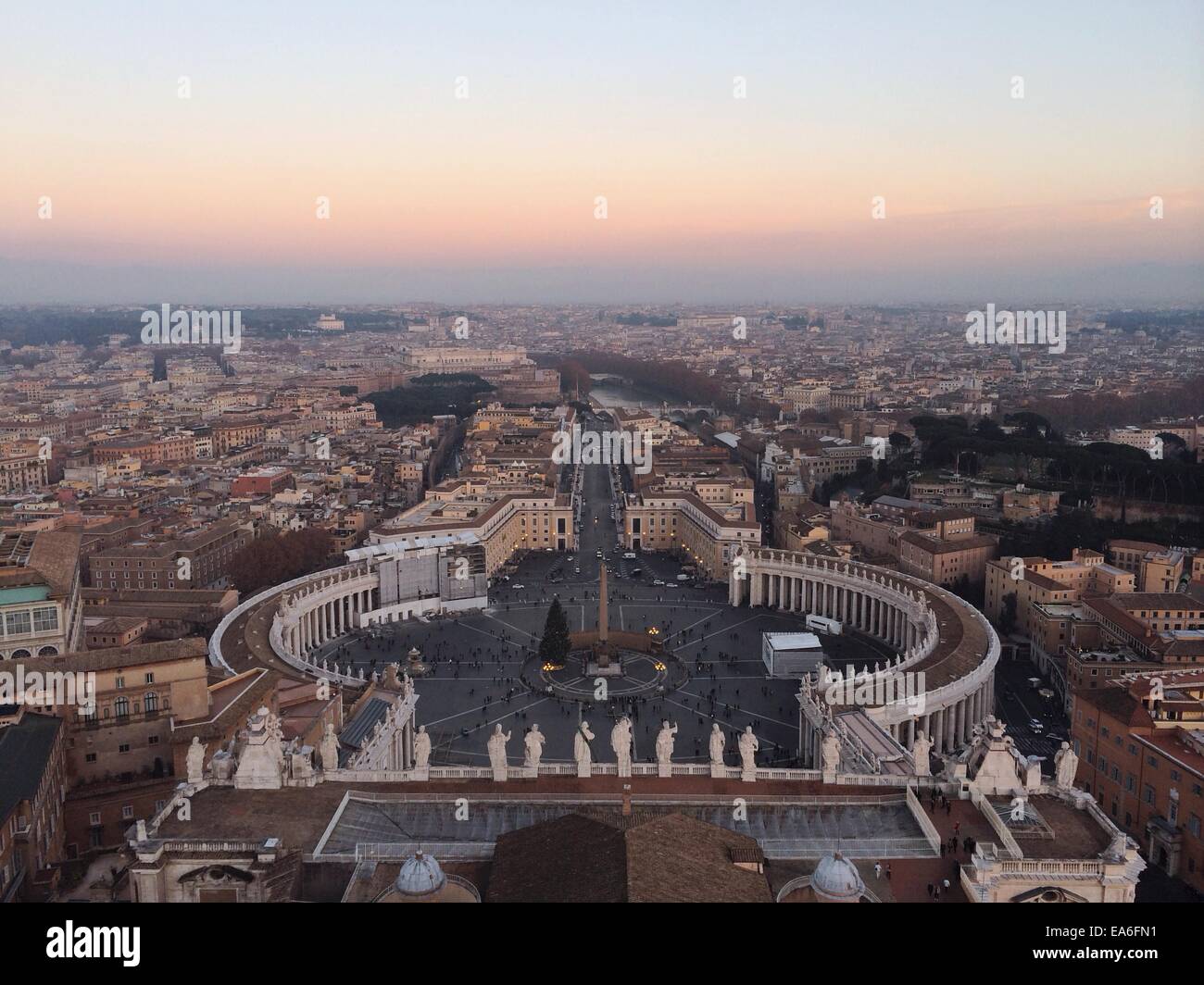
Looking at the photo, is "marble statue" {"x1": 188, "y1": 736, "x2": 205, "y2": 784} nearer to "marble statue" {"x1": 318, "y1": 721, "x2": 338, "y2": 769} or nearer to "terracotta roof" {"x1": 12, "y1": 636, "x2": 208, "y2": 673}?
"marble statue" {"x1": 318, "y1": 721, "x2": 338, "y2": 769}

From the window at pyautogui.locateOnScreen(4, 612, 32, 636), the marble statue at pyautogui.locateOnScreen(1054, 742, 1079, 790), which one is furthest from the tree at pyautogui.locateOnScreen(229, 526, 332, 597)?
the marble statue at pyautogui.locateOnScreen(1054, 742, 1079, 790)

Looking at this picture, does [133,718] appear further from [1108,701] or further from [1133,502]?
[1133,502]

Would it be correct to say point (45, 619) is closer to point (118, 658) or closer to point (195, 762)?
point (118, 658)

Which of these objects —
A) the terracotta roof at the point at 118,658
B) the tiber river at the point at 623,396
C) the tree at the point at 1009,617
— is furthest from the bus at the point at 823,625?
the tiber river at the point at 623,396

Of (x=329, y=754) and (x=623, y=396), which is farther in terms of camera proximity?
(x=623, y=396)

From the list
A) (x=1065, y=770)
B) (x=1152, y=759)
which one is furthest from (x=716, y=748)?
(x=1152, y=759)

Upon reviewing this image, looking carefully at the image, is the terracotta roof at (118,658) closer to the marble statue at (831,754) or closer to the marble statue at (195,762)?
the marble statue at (195,762)
